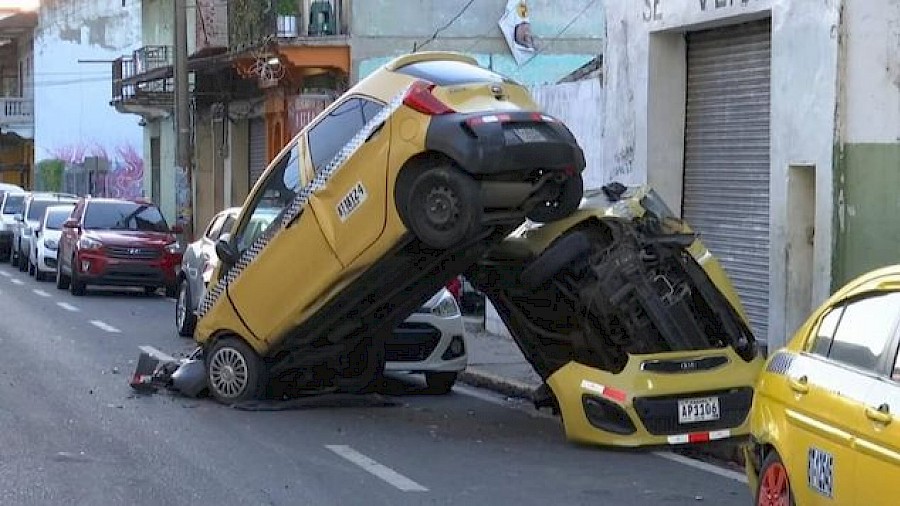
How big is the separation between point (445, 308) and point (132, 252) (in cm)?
1300

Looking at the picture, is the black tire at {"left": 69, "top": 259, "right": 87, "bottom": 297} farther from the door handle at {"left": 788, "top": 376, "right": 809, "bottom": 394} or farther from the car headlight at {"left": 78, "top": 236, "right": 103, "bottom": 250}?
→ the door handle at {"left": 788, "top": 376, "right": 809, "bottom": 394}

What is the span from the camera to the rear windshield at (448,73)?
1186 centimetres

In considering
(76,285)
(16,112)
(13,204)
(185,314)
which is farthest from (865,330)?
(16,112)

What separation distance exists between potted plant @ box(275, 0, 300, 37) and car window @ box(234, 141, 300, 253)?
15.2 metres

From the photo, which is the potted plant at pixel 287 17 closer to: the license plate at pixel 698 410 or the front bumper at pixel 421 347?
the front bumper at pixel 421 347

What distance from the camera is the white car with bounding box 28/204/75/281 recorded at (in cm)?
3045

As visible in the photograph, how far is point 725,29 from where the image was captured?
1658 cm

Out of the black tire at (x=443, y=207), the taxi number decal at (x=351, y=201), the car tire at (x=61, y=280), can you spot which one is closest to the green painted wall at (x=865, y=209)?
the black tire at (x=443, y=207)

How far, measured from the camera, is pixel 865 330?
23.4 feet

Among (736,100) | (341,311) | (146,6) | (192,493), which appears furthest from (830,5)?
(146,6)

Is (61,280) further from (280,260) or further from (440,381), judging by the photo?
(280,260)

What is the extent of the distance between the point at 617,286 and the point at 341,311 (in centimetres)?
245

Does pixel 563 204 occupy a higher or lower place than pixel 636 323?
higher

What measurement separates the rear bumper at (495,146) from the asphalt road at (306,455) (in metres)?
2.12
